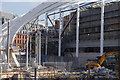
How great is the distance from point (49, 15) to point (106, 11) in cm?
472

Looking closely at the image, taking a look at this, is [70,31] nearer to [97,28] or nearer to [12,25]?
[97,28]

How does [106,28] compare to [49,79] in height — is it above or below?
above

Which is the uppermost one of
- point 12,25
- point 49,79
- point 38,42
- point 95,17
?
point 95,17

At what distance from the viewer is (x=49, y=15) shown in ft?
47.7

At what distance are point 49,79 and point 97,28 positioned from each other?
34.7ft

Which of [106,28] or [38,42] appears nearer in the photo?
[38,42]

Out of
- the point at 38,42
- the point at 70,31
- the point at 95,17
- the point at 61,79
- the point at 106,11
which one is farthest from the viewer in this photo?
the point at 70,31

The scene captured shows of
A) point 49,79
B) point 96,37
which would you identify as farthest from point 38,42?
point 96,37

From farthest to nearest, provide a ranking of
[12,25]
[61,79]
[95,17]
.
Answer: [95,17] → [12,25] → [61,79]

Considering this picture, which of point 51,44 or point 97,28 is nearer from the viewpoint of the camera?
point 97,28

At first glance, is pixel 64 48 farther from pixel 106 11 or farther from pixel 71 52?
pixel 106 11

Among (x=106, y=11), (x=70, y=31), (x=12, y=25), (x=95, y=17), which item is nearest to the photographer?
(x=12, y=25)

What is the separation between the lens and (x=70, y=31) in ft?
49.3

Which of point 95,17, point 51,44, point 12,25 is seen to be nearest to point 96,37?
point 95,17
